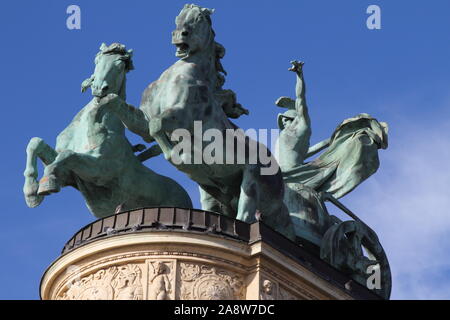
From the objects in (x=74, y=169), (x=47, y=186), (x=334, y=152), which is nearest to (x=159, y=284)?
(x=47, y=186)

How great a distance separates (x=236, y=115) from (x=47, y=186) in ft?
10.7

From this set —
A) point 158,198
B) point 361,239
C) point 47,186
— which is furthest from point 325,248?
point 47,186

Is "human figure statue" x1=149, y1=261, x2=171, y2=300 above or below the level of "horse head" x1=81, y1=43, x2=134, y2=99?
below

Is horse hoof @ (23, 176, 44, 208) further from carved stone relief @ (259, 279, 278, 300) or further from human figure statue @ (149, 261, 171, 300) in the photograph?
carved stone relief @ (259, 279, 278, 300)

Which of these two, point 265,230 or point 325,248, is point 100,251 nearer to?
point 265,230

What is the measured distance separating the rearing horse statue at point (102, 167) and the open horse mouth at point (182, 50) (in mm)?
1458

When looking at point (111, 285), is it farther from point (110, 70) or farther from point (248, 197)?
point (110, 70)

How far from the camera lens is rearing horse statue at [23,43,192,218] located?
2788cm

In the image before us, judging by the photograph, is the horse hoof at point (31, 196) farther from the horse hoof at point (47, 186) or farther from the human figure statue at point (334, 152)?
the human figure statue at point (334, 152)

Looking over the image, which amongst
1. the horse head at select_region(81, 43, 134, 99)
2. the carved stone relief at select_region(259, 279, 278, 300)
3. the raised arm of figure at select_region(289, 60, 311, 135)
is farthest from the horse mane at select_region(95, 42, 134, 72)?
the carved stone relief at select_region(259, 279, 278, 300)

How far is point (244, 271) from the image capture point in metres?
25.3

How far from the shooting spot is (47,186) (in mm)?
27047

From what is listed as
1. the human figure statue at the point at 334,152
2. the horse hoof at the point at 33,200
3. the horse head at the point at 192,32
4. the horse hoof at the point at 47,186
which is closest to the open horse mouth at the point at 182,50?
the horse head at the point at 192,32

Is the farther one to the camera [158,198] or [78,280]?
[158,198]
